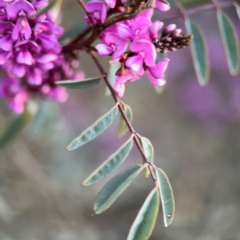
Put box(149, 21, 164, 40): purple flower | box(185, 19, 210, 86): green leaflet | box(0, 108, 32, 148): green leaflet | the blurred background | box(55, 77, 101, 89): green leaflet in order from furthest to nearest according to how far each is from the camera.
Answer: the blurred background < box(0, 108, 32, 148): green leaflet < box(185, 19, 210, 86): green leaflet < box(55, 77, 101, 89): green leaflet < box(149, 21, 164, 40): purple flower

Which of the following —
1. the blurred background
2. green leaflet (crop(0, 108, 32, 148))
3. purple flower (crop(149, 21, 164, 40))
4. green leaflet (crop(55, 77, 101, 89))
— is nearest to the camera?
purple flower (crop(149, 21, 164, 40))

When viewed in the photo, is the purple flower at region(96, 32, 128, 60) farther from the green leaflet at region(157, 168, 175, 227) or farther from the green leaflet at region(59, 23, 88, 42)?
the green leaflet at region(59, 23, 88, 42)

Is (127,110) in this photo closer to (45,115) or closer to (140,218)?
(140,218)

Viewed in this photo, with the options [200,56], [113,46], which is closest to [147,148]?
[113,46]

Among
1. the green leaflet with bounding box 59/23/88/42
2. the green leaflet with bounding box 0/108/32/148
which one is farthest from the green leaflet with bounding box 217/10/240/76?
the green leaflet with bounding box 0/108/32/148

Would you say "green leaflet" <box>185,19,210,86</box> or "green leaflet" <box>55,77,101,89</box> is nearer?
"green leaflet" <box>55,77,101,89</box>

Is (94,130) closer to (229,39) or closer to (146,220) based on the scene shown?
(146,220)
